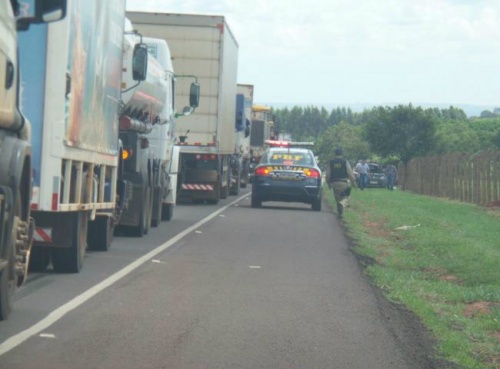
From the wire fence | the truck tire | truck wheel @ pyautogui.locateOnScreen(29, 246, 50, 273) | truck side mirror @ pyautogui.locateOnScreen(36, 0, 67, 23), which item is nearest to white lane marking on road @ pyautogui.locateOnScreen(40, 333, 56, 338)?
truck side mirror @ pyautogui.locateOnScreen(36, 0, 67, 23)

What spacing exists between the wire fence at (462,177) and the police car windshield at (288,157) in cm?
875

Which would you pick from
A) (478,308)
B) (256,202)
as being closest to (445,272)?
(478,308)

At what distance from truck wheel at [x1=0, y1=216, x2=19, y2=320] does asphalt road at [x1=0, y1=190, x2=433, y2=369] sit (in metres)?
0.13

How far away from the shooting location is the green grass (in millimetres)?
10258

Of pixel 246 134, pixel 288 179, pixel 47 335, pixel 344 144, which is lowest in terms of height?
pixel 47 335

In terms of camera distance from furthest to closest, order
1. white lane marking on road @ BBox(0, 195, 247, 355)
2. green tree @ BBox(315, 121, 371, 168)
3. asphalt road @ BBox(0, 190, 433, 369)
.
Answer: green tree @ BBox(315, 121, 371, 168)
white lane marking on road @ BBox(0, 195, 247, 355)
asphalt road @ BBox(0, 190, 433, 369)

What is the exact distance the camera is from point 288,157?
104 ft

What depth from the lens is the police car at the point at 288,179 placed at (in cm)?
3097

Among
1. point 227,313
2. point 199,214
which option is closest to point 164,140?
point 199,214

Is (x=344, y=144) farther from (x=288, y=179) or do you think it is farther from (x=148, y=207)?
(x=148, y=207)

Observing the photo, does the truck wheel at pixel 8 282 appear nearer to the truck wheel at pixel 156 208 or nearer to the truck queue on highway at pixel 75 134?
the truck queue on highway at pixel 75 134

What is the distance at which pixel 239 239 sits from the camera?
67.1 ft

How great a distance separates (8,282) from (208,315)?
194 cm

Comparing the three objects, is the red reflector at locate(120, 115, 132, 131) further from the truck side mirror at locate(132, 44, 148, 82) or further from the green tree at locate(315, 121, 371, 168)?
the green tree at locate(315, 121, 371, 168)
